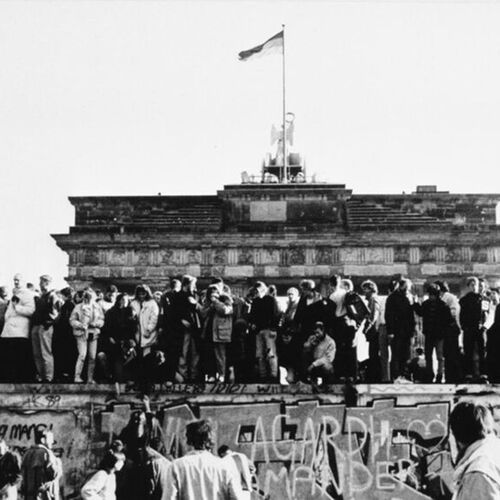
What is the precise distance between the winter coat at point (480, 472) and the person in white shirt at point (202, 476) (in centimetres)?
179

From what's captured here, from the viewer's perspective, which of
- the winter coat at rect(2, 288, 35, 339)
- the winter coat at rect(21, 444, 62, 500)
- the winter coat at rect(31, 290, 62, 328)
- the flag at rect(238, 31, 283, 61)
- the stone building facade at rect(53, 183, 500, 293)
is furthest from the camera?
the stone building facade at rect(53, 183, 500, 293)

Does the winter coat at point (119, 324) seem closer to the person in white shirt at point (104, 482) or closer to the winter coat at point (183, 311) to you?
the winter coat at point (183, 311)

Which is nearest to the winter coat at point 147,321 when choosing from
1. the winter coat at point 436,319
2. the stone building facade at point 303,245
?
the winter coat at point 436,319

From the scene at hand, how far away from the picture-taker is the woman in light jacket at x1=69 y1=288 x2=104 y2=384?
12719 millimetres

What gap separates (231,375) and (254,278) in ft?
88.6

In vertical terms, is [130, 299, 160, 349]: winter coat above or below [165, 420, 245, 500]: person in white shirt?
above

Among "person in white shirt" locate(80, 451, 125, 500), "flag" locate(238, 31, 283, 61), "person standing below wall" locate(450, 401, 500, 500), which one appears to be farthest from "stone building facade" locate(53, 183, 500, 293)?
"person standing below wall" locate(450, 401, 500, 500)

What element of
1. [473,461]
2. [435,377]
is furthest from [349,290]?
[473,461]

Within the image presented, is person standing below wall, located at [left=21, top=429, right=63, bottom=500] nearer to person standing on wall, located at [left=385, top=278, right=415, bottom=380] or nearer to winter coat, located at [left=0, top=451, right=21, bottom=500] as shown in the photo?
winter coat, located at [left=0, top=451, right=21, bottom=500]

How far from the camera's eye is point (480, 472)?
14.1 feet

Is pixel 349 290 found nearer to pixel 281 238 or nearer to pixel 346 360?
pixel 346 360

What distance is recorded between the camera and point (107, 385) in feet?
42.4

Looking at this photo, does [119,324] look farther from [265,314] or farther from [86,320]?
[265,314]

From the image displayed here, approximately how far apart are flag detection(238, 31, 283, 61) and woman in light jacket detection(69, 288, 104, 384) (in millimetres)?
26926
